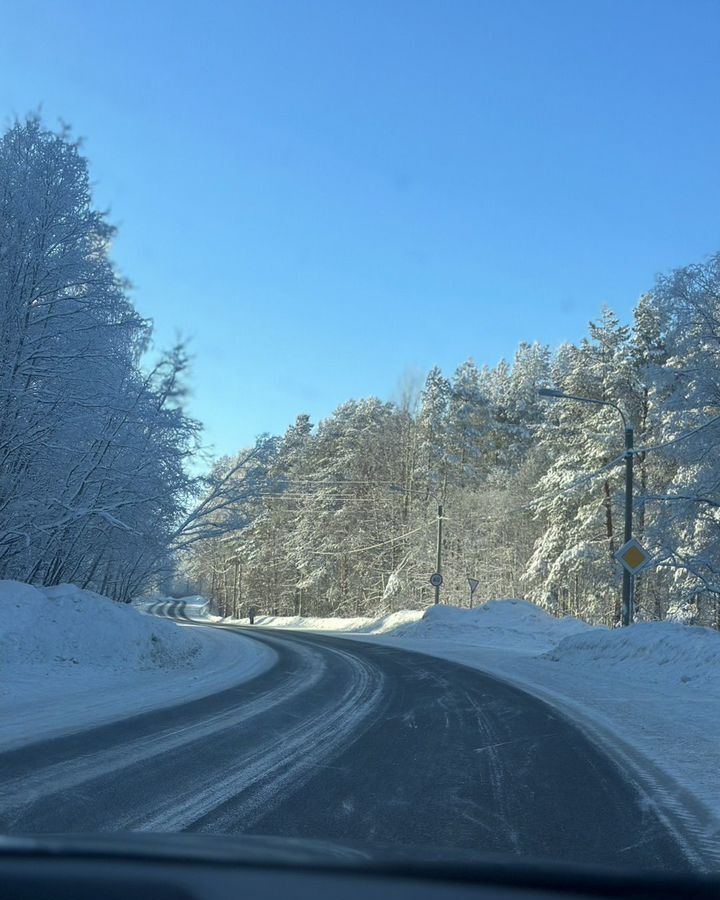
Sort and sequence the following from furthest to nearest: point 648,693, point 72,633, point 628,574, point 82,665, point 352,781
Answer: point 628,574 → point 72,633 → point 82,665 → point 648,693 → point 352,781

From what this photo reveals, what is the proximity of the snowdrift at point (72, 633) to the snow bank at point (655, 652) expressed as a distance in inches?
380

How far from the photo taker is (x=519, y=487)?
5319 centimetres

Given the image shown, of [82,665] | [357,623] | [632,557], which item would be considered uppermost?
[632,557]

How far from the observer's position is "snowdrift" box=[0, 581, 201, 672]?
13586 millimetres

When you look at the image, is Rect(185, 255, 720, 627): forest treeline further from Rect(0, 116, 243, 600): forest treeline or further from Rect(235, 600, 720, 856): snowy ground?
Rect(235, 600, 720, 856): snowy ground

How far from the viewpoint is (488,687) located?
45.4 feet

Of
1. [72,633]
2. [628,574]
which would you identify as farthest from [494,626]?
[72,633]

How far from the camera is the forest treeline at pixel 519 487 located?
24.6 meters

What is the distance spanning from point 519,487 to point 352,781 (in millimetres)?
47966

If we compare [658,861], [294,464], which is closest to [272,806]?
[658,861]

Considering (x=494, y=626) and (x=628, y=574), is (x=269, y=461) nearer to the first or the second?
(x=628, y=574)

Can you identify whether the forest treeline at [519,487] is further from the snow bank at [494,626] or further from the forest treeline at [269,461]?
the snow bank at [494,626]

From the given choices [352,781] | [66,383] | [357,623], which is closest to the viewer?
[352,781]

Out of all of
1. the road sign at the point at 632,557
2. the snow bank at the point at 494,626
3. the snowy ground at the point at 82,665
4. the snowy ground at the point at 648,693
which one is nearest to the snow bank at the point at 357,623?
the snow bank at the point at 494,626
